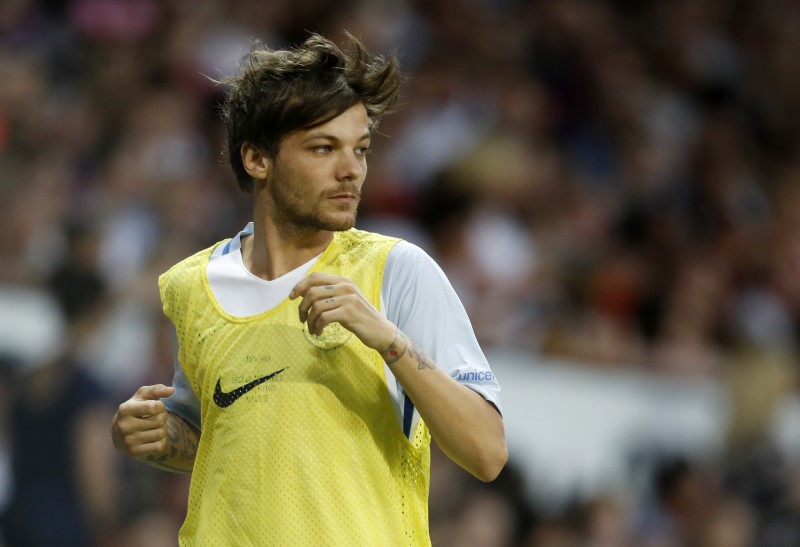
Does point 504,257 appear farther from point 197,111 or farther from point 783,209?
point 783,209

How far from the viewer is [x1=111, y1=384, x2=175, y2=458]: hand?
129 inches

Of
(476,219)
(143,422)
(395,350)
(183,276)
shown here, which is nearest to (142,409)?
(143,422)

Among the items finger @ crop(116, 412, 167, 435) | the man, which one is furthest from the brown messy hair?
finger @ crop(116, 412, 167, 435)

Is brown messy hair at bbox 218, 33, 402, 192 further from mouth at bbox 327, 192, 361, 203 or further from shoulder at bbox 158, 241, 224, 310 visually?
shoulder at bbox 158, 241, 224, 310

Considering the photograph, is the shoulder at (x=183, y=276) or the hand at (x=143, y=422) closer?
the hand at (x=143, y=422)

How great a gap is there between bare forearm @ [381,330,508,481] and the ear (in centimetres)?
62

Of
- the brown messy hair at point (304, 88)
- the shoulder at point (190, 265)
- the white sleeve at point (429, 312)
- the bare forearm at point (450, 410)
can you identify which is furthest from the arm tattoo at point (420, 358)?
the shoulder at point (190, 265)

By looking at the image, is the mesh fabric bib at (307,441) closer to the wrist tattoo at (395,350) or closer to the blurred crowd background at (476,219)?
the wrist tattoo at (395,350)

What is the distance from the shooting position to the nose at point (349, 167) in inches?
126

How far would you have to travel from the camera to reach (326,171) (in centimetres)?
320

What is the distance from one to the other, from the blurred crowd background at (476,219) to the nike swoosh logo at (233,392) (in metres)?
3.57

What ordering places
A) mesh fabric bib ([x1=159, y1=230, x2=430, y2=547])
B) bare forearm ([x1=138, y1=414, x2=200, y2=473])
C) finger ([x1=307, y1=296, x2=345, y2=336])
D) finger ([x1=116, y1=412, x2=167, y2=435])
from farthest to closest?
bare forearm ([x1=138, y1=414, x2=200, y2=473]), finger ([x1=116, y1=412, x2=167, y2=435]), mesh fabric bib ([x1=159, y1=230, x2=430, y2=547]), finger ([x1=307, y1=296, x2=345, y2=336])

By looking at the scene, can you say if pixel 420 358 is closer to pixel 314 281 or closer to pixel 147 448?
pixel 314 281

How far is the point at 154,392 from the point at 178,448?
0.24 m
